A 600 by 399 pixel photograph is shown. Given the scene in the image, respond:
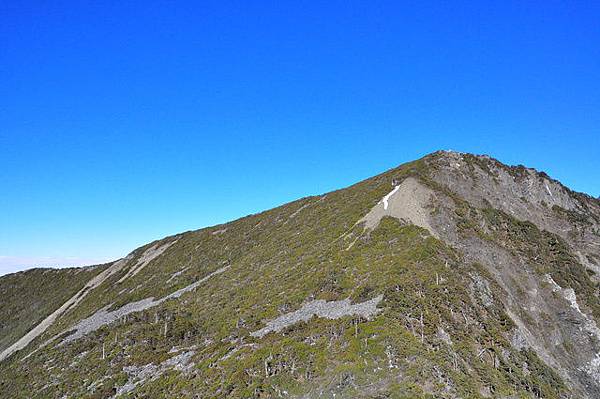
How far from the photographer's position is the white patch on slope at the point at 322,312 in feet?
101

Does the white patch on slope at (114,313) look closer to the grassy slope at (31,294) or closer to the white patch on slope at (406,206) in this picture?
the grassy slope at (31,294)

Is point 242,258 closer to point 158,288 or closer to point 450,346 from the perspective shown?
point 158,288

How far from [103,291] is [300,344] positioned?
58713 mm

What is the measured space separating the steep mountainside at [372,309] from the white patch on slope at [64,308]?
46.4 inches

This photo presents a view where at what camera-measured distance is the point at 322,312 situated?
33375mm

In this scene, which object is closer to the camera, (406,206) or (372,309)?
(372,309)

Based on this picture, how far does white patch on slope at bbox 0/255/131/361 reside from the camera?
62800 millimetres

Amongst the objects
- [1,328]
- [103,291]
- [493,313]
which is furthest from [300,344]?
[1,328]

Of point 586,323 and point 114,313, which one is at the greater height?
point 114,313

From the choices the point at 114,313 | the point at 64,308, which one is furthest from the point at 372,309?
the point at 64,308

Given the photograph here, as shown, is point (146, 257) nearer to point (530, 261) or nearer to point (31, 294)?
point (31, 294)

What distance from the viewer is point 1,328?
3248 inches

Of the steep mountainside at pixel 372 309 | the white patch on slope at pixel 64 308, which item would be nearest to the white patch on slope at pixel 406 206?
the steep mountainside at pixel 372 309

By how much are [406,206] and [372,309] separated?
2192cm
